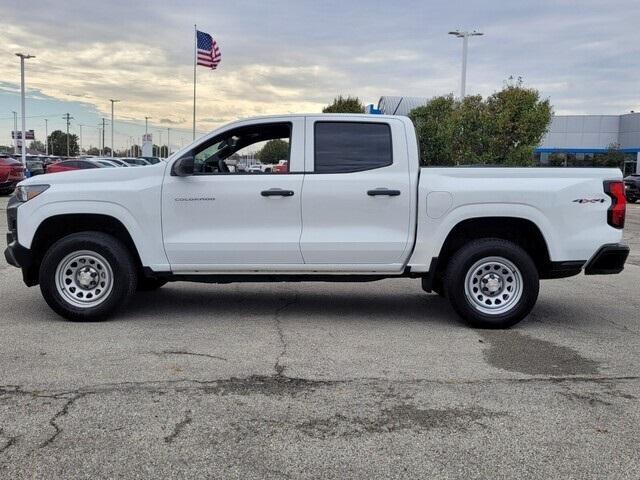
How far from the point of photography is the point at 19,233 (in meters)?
6.13

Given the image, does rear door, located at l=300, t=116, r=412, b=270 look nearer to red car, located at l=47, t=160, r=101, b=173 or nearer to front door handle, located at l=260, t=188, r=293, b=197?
front door handle, located at l=260, t=188, r=293, b=197

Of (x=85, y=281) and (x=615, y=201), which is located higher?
(x=615, y=201)

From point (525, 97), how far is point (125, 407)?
23001 millimetres

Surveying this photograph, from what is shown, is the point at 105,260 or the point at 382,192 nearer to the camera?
the point at 382,192

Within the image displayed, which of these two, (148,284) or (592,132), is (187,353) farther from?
(592,132)

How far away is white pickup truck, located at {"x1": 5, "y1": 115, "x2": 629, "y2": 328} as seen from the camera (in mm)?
6023

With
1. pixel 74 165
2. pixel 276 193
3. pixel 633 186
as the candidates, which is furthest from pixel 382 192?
pixel 633 186

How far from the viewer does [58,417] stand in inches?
153

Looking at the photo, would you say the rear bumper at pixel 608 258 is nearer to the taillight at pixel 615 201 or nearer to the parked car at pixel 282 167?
the taillight at pixel 615 201

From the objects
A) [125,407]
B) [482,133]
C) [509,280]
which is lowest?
[125,407]

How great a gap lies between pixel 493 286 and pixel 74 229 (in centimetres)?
422

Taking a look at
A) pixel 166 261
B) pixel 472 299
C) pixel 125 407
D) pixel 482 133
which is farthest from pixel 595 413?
pixel 482 133

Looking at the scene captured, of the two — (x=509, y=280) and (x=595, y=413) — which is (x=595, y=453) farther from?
(x=509, y=280)

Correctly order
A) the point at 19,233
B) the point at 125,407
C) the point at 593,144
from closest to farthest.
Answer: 1. the point at 125,407
2. the point at 19,233
3. the point at 593,144
